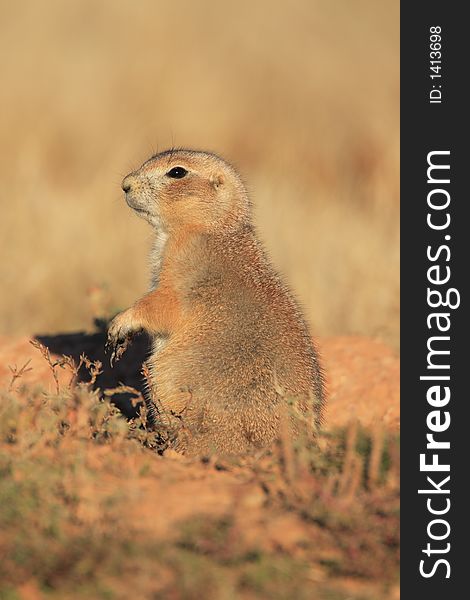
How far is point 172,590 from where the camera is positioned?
332cm

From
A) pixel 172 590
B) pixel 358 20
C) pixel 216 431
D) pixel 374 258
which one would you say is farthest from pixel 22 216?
pixel 358 20

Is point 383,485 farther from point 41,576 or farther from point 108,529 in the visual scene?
point 41,576

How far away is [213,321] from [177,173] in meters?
1.23

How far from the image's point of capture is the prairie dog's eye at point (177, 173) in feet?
20.6

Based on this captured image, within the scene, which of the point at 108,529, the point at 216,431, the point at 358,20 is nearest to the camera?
the point at 108,529

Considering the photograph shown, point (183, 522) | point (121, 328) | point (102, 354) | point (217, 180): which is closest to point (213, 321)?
point (121, 328)

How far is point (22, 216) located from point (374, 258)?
4.22m

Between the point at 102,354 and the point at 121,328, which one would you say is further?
the point at 102,354

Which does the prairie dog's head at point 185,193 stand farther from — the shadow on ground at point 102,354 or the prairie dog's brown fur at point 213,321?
the shadow on ground at point 102,354

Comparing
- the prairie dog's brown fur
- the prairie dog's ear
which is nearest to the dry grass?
the prairie dog's brown fur

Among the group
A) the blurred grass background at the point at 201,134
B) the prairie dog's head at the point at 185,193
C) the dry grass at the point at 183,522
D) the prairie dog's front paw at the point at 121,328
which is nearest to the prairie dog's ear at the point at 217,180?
the prairie dog's head at the point at 185,193

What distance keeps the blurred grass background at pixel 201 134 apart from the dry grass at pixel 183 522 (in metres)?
4.04

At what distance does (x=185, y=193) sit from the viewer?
6.23m

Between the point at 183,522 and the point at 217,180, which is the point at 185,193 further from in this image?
the point at 183,522
